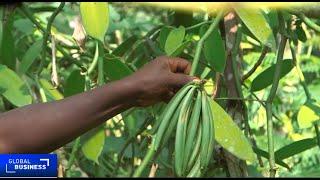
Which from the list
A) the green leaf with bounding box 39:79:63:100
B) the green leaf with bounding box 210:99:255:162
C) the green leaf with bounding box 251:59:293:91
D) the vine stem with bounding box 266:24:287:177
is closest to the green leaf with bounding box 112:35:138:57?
the green leaf with bounding box 39:79:63:100

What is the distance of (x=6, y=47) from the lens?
117 centimetres

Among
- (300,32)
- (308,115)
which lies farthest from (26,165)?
(300,32)

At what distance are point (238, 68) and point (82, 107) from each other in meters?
0.41

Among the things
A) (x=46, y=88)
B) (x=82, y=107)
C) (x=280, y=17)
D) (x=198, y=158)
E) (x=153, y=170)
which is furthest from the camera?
(x=46, y=88)

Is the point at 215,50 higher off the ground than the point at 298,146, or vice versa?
the point at 215,50

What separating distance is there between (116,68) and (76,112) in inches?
8.9

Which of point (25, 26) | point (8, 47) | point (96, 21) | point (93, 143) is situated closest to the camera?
point (96, 21)

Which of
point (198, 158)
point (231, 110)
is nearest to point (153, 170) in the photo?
point (231, 110)

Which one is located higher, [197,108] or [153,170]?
[197,108]

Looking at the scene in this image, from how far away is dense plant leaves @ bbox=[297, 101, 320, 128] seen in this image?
92 centimetres

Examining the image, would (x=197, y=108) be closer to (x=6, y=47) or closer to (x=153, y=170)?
(x=153, y=170)

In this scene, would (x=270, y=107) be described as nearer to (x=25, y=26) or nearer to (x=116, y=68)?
Answer: (x=116, y=68)

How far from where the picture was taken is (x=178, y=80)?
2.48 ft

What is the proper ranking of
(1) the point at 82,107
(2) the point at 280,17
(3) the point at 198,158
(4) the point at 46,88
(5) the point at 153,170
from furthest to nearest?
(4) the point at 46,88 < (5) the point at 153,170 < (2) the point at 280,17 < (1) the point at 82,107 < (3) the point at 198,158
